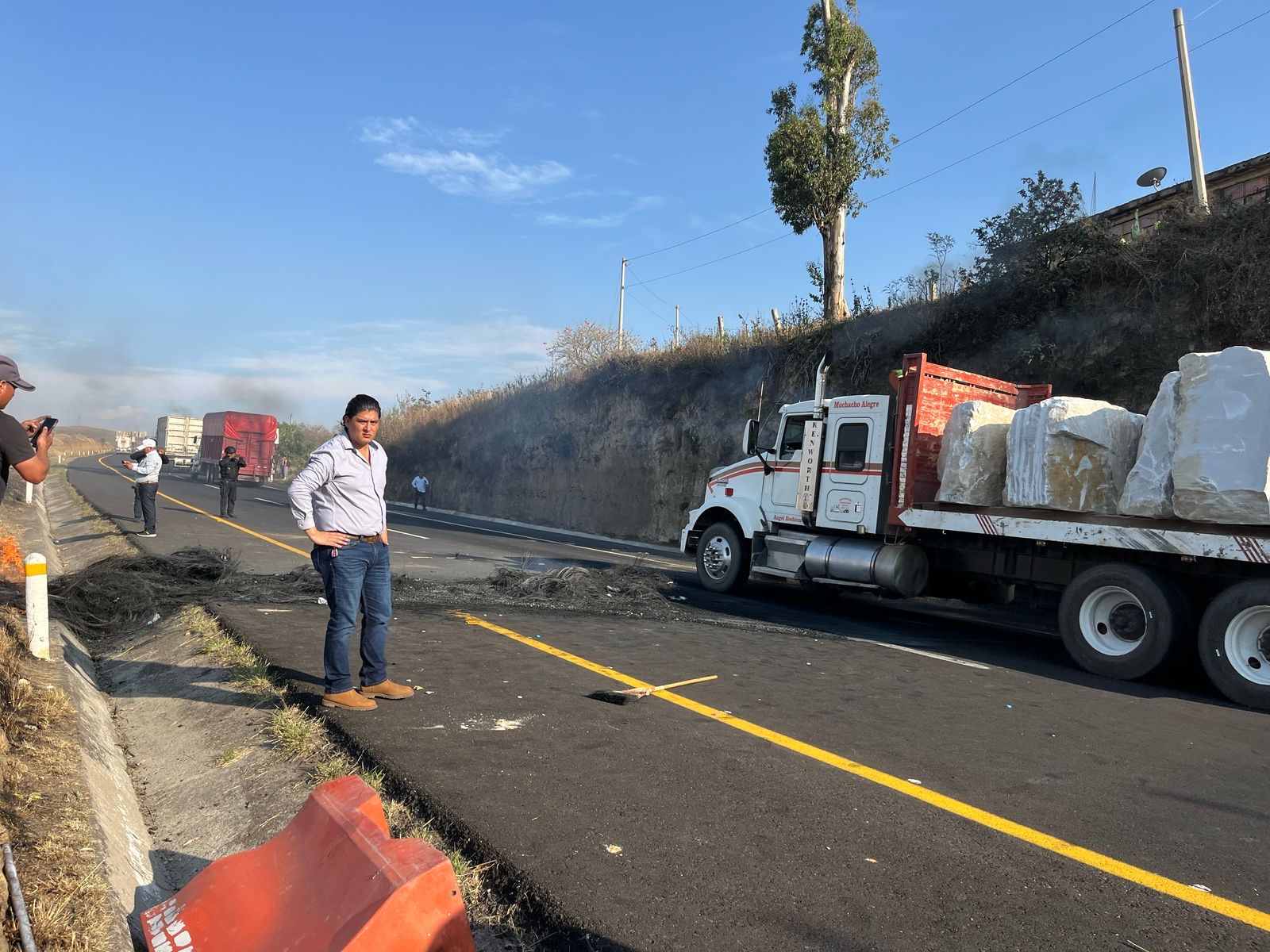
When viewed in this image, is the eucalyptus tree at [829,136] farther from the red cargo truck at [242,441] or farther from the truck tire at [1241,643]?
the red cargo truck at [242,441]

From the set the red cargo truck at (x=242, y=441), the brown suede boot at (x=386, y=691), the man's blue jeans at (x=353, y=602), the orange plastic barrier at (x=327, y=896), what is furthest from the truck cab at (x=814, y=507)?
the red cargo truck at (x=242, y=441)

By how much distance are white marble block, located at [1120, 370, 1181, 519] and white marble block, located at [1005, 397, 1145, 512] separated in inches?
17.3

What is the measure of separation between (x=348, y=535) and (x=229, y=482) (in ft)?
56.7

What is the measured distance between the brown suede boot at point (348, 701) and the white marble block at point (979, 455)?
630 centimetres

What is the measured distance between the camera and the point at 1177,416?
6.84 m

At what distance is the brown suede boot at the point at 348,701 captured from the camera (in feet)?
16.4

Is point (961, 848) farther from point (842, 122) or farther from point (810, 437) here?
point (842, 122)

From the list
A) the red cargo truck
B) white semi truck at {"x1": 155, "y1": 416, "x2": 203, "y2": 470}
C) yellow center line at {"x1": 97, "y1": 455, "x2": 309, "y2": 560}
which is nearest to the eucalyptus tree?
yellow center line at {"x1": 97, "y1": 455, "x2": 309, "y2": 560}

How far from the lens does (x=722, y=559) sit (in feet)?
38.7

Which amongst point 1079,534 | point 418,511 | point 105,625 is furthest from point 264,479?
point 1079,534

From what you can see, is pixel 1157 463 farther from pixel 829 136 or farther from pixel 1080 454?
pixel 829 136

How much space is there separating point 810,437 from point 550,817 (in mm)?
7957

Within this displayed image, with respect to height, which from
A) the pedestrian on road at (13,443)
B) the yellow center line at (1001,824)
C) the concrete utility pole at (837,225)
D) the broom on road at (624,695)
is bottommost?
the broom on road at (624,695)

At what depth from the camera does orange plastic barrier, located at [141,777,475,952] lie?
234 centimetres
